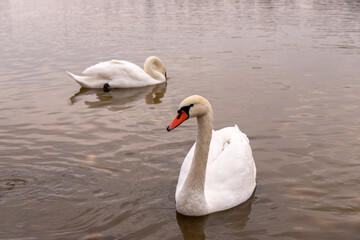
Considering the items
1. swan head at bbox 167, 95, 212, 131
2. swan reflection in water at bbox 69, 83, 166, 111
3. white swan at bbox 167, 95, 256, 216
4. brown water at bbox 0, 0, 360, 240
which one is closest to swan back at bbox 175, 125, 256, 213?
white swan at bbox 167, 95, 256, 216

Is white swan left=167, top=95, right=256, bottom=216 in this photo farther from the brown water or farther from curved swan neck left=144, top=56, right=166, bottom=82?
curved swan neck left=144, top=56, right=166, bottom=82

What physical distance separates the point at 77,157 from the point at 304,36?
14634 millimetres

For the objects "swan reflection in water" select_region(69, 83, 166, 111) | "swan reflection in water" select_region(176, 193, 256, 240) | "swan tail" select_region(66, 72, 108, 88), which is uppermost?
→ "swan tail" select_region(66, 72, 108, 88)

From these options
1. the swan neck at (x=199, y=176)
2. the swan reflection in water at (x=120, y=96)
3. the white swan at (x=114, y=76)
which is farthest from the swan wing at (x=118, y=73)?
the swan neck at (x=199, y=176)

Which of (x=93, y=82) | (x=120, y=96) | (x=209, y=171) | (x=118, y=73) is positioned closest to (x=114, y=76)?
(x=118, y=73)

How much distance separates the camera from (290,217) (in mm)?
5652

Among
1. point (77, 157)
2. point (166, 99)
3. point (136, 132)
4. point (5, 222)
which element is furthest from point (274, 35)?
point (5, 222)

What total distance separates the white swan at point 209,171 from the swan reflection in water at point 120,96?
195 inches

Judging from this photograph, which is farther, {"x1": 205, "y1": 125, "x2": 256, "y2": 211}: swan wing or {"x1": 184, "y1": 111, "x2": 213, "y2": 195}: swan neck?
{"x1": 205, "y1": 125, "x2": 256, "y2": 211}: swan wing

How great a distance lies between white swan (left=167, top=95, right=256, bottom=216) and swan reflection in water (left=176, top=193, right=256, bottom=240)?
0.26 ft

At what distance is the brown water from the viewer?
5.57 meters

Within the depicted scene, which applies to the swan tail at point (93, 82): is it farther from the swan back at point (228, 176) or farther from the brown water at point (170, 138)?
the swan back at point (228, 176)

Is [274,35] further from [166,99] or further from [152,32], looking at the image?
[166,99]

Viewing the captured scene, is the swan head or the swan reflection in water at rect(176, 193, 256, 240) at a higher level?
the swan head
